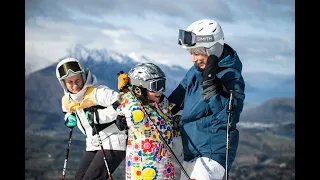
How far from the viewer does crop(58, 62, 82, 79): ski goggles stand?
549 cm

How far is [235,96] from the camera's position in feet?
16.6

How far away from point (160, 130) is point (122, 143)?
→ 0.61 m

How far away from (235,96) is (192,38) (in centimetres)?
65

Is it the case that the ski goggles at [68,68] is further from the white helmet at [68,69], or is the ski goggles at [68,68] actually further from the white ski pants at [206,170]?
the white ski pants at [206,170]

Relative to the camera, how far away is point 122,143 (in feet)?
18.4

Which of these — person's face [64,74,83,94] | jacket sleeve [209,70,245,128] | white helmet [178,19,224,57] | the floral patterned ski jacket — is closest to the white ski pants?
the floral patterned ski jacket

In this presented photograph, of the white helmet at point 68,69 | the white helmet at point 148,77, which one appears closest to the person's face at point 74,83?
the white helmet at point 68,69

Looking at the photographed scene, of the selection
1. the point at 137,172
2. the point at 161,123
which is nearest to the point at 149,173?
the point at 137,172

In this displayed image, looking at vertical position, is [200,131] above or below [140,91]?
below

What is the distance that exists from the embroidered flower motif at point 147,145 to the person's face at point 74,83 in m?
0.96

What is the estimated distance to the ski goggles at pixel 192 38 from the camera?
201 inches
